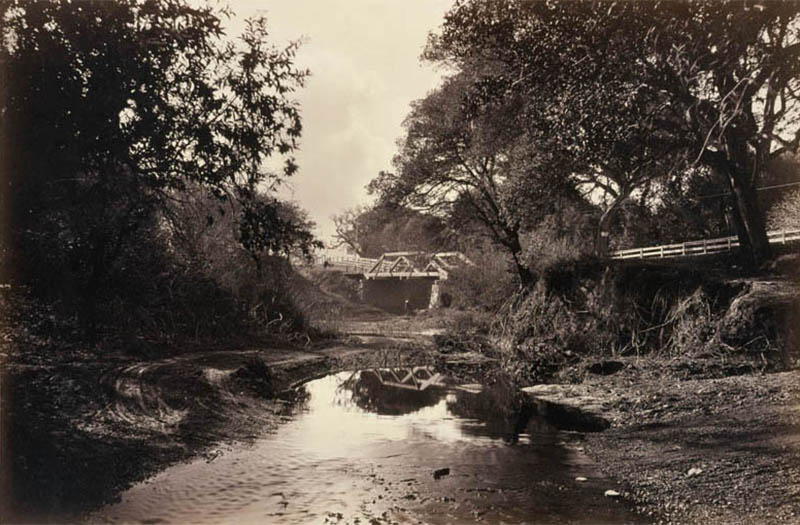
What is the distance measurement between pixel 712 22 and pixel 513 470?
22.9 feet

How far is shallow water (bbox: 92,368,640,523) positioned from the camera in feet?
21.0

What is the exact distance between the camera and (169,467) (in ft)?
26.3

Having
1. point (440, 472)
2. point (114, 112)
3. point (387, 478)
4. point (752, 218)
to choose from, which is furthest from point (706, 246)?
point (114, 112)

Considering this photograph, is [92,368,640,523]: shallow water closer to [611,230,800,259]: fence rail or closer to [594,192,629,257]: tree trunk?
[611,230,800,259]: fence rail

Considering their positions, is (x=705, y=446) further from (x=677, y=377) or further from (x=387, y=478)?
(x=677, y=377)

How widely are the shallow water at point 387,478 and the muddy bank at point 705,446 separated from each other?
53 centimetres

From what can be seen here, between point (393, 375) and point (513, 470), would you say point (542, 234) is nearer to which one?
point (393, 375)

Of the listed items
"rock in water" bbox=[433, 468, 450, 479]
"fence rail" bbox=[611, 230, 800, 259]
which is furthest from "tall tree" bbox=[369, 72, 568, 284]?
"rock in water" bbox=[433, 468, 450, 479]

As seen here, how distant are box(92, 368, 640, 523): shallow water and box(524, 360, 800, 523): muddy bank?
53 centimetres

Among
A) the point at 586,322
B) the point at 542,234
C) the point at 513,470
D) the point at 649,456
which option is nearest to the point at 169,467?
the point at 513,470

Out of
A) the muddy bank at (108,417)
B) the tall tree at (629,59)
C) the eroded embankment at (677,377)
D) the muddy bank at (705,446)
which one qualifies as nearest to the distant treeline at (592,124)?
the tall tree at (629,59)

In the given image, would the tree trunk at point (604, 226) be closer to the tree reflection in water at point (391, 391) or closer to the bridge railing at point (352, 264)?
the tree reflection in water at point (391, 391)

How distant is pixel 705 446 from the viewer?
321 inches

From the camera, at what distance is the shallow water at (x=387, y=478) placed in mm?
6398
